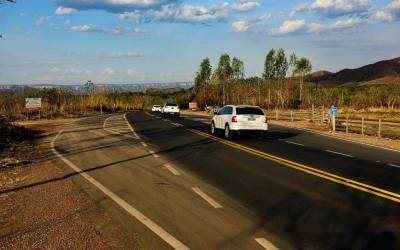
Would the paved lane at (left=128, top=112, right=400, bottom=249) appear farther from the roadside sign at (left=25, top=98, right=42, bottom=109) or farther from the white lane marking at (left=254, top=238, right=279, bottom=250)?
the roadside sign at (left=25, top=98, right=42, bottom=109)

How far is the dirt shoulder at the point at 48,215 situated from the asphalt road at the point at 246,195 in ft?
1.18

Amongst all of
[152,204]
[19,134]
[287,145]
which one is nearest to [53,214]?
[152,204]

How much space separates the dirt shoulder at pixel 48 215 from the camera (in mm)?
7199

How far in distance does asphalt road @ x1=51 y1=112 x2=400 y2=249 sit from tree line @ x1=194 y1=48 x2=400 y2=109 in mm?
53780

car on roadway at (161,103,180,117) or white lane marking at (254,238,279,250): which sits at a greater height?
white lane marking at (254,238,279,250)

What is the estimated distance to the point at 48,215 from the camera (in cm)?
893

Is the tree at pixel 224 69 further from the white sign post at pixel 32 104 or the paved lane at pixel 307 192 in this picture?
the paved lane at pixel 307 192

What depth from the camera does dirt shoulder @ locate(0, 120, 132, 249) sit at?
23.6ft

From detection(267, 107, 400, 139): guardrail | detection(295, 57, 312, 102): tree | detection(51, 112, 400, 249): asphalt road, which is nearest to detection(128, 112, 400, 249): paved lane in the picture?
detection(51, 112, 400, 249): asphalt road

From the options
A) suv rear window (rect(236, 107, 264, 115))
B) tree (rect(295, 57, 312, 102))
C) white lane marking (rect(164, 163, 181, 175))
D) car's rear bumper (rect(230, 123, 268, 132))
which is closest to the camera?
white lane marking (rect(164, 163, 181, 175))

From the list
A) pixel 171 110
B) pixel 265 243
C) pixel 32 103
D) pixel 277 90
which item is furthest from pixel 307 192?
pixel 277 90

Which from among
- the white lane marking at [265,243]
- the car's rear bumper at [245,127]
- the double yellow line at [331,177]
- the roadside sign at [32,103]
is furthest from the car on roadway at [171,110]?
the white lane marking at [265,243]

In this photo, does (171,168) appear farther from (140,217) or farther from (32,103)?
(32,103)

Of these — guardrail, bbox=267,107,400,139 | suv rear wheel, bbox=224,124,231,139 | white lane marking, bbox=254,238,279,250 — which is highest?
white lane marking, bbox=254,238,279,250
